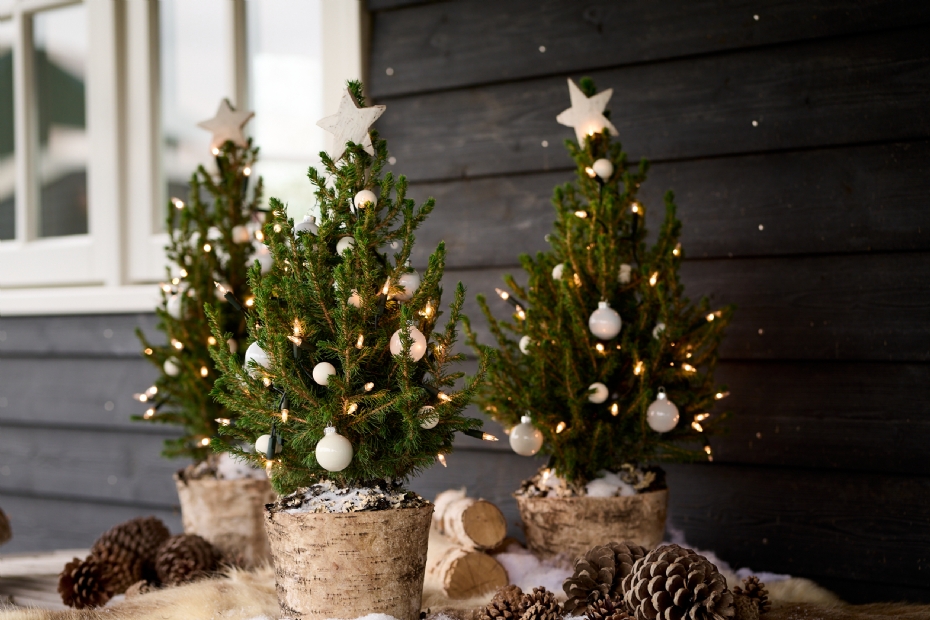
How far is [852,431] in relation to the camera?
1.84 meters

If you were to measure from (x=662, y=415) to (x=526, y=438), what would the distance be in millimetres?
270

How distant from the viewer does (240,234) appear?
2.13m

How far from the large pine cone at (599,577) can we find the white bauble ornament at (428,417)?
1.18 ft

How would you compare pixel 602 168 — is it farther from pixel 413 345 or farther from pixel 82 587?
pixel 82 587

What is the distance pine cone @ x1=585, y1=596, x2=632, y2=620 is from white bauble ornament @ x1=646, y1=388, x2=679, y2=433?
39 cm

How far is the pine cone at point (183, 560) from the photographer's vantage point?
1780 millimetres

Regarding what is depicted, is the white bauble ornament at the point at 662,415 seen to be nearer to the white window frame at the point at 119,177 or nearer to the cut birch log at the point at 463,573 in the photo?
the cut birch log at the point at 463,573

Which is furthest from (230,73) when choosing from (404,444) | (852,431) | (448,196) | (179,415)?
(852,431)

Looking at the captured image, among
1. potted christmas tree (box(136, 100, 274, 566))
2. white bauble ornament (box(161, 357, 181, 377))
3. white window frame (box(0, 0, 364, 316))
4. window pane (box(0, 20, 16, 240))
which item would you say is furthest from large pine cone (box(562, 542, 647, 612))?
window pane (box(0, 20, 16, 240))

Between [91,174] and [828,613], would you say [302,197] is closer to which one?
[91,174]

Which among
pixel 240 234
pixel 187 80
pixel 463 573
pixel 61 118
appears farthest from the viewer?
pixel 61 118

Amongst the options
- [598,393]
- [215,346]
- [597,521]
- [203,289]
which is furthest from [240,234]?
[597,521]

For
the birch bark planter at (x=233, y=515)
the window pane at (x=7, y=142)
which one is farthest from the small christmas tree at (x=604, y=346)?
the window pane at (x=7, y=142)

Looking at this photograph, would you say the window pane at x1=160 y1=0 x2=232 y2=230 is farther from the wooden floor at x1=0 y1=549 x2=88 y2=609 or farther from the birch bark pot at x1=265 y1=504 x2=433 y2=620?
the birch bark pot at x1=265 y1=504 x2=433 y2=620
